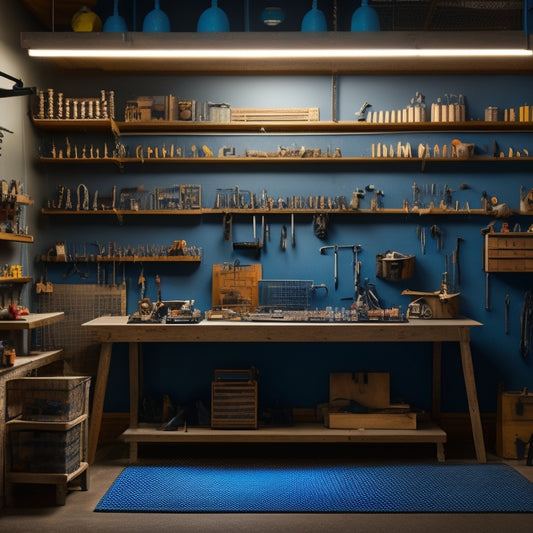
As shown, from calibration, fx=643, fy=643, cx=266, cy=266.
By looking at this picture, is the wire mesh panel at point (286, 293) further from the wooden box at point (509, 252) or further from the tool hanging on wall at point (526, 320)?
the tool hanging on wall at point (526, 320)

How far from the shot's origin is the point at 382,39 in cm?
543

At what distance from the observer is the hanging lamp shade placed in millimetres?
5664

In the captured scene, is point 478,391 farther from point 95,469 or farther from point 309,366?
point 95,469

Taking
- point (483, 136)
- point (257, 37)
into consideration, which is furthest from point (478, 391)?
point (257, 37)

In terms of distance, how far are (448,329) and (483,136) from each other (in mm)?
2005

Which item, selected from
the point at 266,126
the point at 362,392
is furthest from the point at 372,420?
the point at 266,126

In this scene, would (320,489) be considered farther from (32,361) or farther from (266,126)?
(266,126)

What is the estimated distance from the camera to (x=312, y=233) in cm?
613

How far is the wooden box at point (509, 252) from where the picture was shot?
19.3ft

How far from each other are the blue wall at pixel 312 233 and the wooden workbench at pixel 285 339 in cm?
69

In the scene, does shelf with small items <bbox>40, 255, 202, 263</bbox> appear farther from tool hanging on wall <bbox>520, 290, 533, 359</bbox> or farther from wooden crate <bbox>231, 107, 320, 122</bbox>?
tool hanging on wall <bbox>520, 290, 533, 359</bbox>

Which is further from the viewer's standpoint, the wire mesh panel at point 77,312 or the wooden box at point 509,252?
the wire mesh panel at point 77,312

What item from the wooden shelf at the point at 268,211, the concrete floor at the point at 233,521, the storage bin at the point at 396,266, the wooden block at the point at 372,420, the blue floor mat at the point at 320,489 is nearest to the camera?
the concrete floor at the point at 233,521

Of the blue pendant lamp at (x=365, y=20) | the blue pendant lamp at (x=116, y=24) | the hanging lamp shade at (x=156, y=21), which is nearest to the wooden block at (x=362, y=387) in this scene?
the blue pendant lamp at (x=365, y=20)
